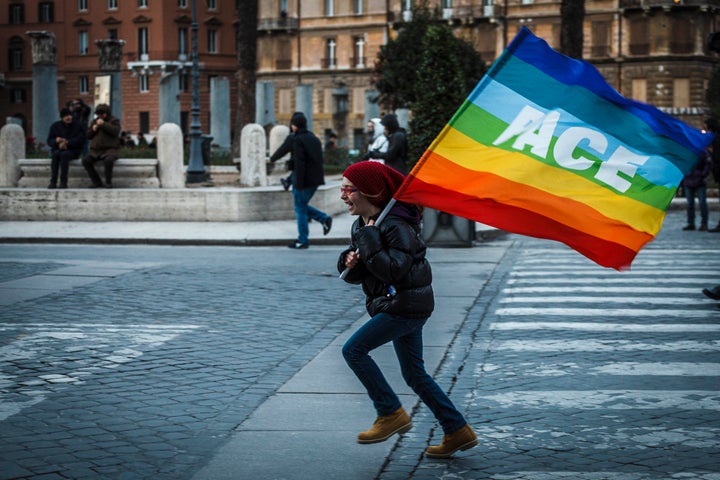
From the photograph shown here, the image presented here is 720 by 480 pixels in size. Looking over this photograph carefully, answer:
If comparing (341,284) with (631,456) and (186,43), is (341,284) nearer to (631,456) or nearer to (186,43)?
(631,456)

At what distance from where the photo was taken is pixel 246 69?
35188mm

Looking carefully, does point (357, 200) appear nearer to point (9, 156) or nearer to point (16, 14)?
point (9, 156)

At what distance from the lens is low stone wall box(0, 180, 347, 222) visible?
73.3ft

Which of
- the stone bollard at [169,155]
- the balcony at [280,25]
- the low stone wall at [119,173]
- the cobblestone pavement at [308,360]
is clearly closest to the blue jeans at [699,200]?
the cobblestone pavement at [308,360]

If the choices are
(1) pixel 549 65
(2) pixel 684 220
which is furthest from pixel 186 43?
(1) pixel 549 65

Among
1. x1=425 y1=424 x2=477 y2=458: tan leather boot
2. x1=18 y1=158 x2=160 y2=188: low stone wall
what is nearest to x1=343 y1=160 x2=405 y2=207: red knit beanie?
x1=425 y1=424 x2=477 y2=458: tan leather boot

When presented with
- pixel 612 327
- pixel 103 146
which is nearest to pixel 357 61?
pixel 103 146

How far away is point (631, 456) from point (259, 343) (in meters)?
4.19

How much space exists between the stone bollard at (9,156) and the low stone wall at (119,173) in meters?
0.29

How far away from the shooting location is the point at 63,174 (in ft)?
74.1

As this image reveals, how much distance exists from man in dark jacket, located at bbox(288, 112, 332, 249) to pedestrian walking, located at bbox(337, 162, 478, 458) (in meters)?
11.7

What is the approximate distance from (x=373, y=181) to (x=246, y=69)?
29.6 meters

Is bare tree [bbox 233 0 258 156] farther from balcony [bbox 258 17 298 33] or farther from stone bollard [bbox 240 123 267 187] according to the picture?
balcony [bbox 258 17 298 33]

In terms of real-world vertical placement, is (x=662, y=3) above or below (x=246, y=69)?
above
